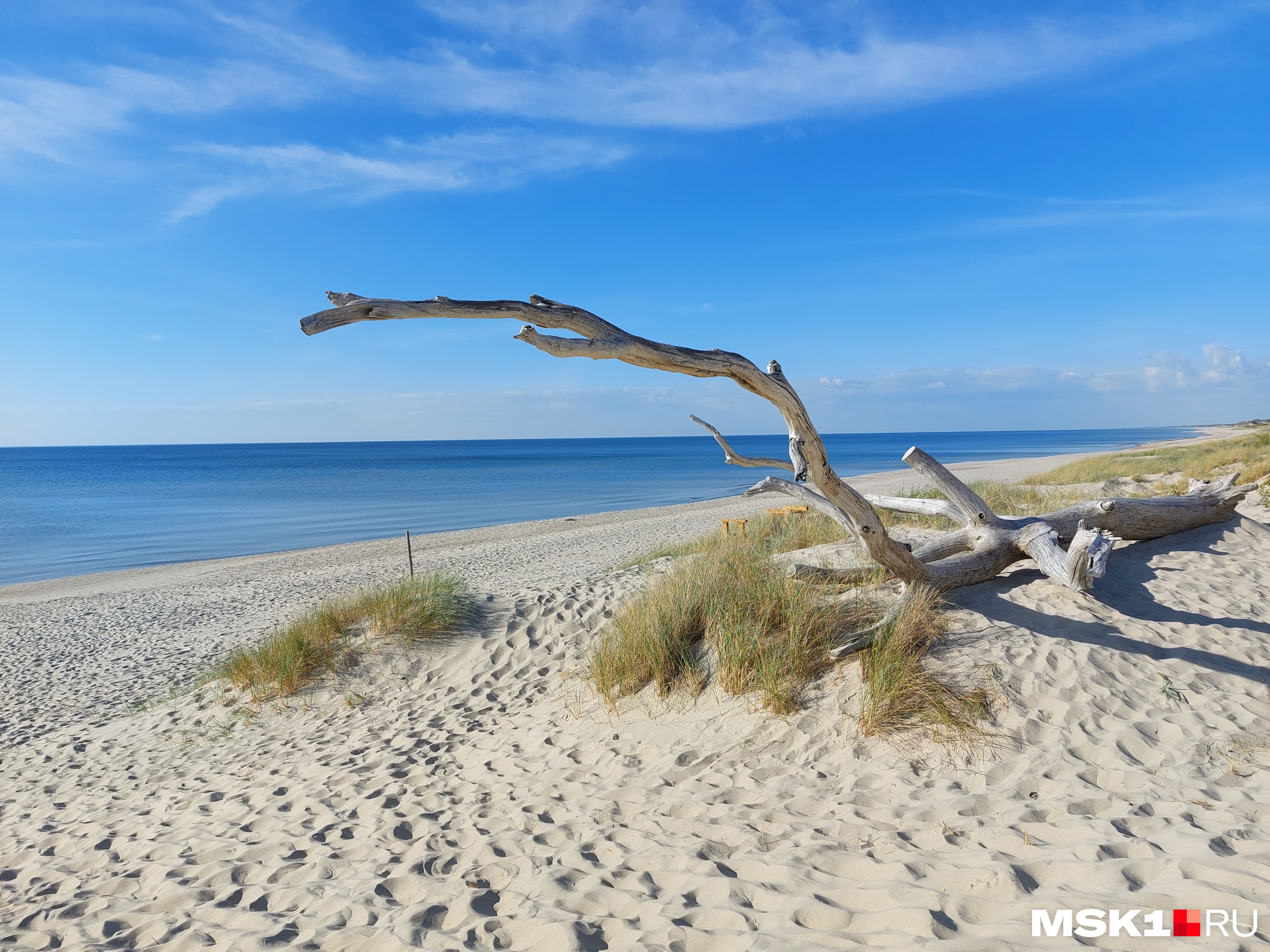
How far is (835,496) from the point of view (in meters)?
5.67

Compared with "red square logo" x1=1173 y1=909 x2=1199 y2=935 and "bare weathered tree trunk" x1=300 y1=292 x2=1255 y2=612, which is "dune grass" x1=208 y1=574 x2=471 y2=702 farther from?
"red square logo" x1=1173 y1=909 x2=1199 y2=935

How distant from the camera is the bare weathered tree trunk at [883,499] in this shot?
166 inches

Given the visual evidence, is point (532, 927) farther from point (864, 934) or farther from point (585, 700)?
point (585, 700)

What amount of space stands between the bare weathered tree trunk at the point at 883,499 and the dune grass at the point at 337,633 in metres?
3.79

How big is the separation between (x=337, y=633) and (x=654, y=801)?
4.75 meters

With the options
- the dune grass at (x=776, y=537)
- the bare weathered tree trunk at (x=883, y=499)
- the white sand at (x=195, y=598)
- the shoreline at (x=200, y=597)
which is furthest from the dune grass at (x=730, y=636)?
the white sand at (x=195, y=598)

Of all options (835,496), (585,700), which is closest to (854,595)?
(835,496)

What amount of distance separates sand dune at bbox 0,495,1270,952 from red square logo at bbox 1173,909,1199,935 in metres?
0.07

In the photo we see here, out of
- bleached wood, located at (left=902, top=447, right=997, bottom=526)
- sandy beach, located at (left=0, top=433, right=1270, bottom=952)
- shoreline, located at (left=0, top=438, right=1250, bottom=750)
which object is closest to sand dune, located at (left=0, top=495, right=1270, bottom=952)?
sandy beach, located at (left=0, top=433, right=1270, bottom=952)

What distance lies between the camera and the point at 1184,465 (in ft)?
67.4

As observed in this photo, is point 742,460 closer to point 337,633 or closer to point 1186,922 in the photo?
point 1186,922

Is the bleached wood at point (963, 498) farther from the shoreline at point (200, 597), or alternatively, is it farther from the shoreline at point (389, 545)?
the shoreline at point (389, 545)

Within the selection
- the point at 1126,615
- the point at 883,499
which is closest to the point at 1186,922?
the point at 1126,615

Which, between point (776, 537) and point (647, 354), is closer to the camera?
point (647, 354)
